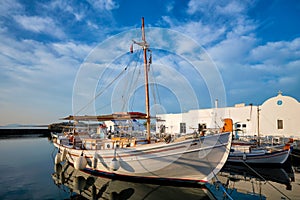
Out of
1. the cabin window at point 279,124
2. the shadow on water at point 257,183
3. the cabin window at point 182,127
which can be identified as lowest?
the shadow on water at point 257,183

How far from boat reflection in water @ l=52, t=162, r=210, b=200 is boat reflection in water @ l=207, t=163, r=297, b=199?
1294mm

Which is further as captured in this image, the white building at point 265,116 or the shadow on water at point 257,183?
the white building at point 265,116

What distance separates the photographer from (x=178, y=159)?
373 inches

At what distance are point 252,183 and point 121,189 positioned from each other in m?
7.75

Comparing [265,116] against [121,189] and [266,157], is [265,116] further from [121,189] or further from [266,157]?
[121,189]

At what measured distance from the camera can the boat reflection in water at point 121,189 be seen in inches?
357

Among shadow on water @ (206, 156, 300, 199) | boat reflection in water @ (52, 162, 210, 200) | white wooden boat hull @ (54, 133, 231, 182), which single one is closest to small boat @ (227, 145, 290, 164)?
shadow on water @ (206, 156, 300, 199)

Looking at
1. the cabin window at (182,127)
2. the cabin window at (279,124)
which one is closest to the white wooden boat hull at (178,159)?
the cabin window at (279,124)

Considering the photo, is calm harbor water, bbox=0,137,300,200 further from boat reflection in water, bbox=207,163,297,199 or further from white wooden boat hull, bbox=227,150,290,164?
white wooden boat hull, bbox=227,150,290,164

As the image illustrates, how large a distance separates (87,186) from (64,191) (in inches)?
46.7

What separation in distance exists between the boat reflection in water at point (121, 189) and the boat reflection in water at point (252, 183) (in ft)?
4.24

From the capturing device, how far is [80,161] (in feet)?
38.7

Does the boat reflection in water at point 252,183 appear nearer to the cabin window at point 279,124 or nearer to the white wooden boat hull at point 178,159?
the white wooden boat hull at point 178,159

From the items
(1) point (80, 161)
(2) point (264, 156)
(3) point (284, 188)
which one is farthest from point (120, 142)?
(2) point (264, 156)
